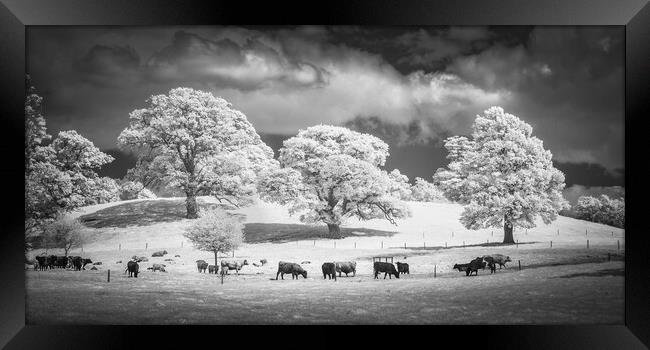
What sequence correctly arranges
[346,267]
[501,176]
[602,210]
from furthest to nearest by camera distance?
[501,176], [346,267], [602,210]

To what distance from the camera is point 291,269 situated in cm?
1385

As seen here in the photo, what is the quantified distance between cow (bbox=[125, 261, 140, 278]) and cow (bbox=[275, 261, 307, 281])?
3468 millimetres

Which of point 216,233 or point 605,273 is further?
point 216,233

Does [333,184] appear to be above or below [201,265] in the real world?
above

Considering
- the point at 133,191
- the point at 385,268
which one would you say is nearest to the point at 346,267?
the point at 385,268

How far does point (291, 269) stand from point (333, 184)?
2598mm

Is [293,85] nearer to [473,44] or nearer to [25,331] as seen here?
[473,44]

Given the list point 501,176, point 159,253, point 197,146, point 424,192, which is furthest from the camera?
point 501,176

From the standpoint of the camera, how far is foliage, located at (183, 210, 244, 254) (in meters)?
14.0

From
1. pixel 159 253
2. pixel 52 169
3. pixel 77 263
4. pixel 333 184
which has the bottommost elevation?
pixel 77 263

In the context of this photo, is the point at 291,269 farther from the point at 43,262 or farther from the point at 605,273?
the point at 605,273

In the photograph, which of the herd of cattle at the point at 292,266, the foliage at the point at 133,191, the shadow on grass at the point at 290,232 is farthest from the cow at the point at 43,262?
the shadow on grass at the point at 290,232

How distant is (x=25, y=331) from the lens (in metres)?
12.5
